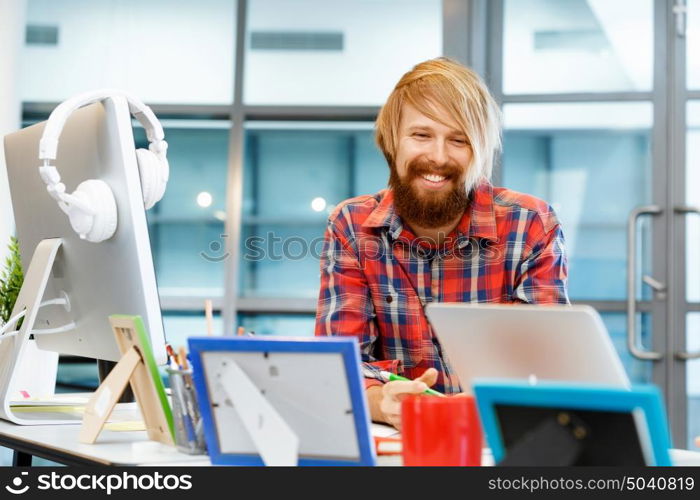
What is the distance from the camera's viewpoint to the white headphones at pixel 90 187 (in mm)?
1184

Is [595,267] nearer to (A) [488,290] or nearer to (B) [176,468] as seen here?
(A) [488,290]

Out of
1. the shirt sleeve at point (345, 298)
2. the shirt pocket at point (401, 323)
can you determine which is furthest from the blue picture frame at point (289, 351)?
the shirt pocket at point (401, 323)

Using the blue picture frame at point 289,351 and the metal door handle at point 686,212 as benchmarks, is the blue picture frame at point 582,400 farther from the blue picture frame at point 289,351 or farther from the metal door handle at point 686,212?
the metal door handle at point 686,212

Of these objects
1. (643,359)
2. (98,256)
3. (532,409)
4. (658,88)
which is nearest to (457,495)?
(532,409)

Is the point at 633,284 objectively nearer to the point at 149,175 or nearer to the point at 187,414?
the point at 149,175

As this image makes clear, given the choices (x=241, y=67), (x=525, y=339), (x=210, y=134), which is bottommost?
(x=525, y=339)

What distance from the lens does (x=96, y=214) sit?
1.18 metres

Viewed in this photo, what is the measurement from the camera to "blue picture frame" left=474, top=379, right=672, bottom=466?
682 millimetres

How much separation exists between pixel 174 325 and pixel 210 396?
2.58 m

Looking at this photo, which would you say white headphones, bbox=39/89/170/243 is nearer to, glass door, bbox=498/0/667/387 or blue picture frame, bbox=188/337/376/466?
blue picture frame, bbox=188/337/376/466

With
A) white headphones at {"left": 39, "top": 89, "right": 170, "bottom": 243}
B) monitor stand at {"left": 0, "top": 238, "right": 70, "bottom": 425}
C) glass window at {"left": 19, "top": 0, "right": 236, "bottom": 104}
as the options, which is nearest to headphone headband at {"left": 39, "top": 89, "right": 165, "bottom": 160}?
white headphones at {"left": 39, "top": 89, "right": 170, "bottom": 243}

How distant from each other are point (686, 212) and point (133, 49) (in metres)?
2.29

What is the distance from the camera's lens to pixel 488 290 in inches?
69.1
